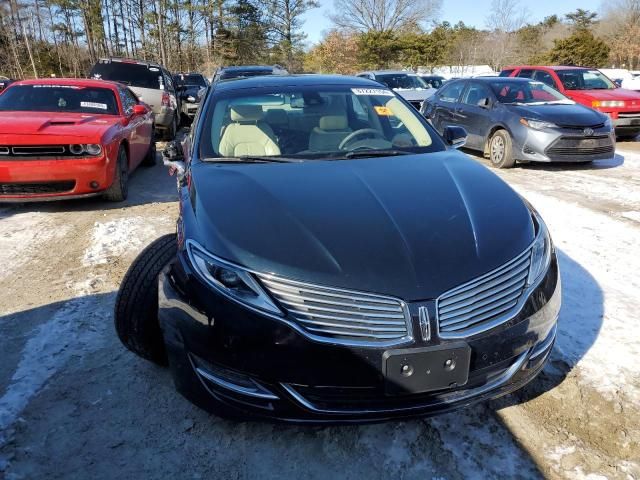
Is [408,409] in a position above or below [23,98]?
below

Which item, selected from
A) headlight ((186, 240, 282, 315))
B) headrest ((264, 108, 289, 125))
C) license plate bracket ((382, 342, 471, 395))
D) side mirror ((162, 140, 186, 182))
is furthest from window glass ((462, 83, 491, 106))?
headlight ((186, 240, 282, 315))

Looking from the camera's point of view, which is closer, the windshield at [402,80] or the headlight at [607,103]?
the headlight at [607,103]

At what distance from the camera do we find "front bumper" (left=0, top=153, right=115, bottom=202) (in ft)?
16.8

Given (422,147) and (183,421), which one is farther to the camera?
(422,147)

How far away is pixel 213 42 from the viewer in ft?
142

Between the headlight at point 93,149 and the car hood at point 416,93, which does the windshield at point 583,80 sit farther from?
the headlight at point 93,149

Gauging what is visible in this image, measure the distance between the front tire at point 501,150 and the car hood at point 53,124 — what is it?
229 inches

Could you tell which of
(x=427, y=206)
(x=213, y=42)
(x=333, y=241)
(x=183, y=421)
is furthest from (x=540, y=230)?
(x=213, y=42)

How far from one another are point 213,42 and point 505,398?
45834 millimetres

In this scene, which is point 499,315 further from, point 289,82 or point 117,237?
point 117,237

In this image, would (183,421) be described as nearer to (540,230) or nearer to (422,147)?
(540,230)

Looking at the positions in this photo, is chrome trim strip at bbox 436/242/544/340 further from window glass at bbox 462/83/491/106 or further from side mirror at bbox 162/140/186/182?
window glass at bbox 462/83/491/106

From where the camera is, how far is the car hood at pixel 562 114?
7.48m

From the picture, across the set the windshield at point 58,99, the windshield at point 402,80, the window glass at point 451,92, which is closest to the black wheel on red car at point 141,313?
the windshield at point 58,99
